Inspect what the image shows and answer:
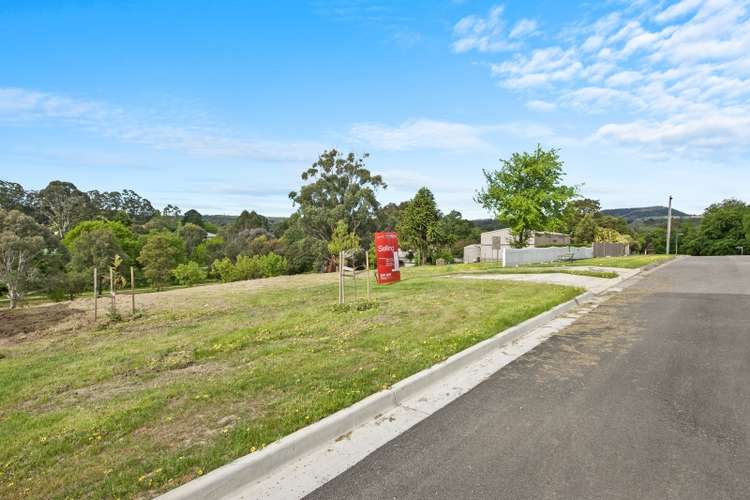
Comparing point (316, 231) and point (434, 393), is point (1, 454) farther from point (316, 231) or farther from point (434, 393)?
point (316, 231)

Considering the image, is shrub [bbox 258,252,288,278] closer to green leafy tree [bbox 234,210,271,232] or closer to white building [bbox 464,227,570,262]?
white building [bbox 464,227,570,262]

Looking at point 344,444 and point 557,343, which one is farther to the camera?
point 557,343

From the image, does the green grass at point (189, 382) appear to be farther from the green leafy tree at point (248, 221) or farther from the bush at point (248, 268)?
the green leafy tree at point (248, 221)

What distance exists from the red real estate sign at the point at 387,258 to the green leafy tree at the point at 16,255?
28.4m

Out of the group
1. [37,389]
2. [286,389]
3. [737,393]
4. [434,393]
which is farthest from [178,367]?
[737,393]

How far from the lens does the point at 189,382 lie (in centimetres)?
457

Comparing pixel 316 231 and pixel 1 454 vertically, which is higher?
pixel 316 231

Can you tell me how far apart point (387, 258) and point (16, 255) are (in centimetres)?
3245

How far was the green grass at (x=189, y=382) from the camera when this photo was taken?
2.86m

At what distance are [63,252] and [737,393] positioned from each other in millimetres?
51130

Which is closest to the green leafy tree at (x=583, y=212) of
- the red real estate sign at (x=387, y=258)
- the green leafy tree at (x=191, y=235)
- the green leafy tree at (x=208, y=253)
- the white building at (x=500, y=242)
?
the white building at (x=500, y=242)

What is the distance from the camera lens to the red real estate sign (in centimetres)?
1431

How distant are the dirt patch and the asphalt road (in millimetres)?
10715

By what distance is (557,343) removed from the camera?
6.26m
